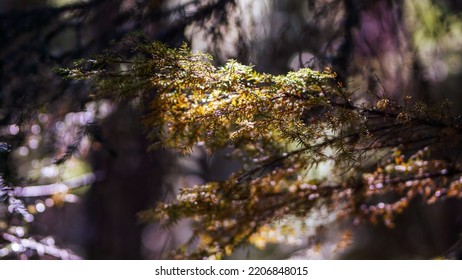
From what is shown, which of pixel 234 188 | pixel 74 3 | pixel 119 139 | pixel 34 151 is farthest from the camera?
pixel 119 139

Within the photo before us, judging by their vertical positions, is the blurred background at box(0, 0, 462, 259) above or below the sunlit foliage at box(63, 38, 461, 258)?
above

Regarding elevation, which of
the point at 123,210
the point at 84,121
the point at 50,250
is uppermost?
the point at 123,210

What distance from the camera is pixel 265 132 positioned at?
4.62 ft

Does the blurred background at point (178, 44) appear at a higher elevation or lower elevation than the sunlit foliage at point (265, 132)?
higher

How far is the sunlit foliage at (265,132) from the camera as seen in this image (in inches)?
52.7

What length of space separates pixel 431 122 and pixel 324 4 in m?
0.67

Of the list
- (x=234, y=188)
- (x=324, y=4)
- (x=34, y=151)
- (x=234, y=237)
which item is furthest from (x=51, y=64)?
(x=324, y=4)

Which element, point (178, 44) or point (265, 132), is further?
point (178, 44)

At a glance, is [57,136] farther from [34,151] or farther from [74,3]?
[74,3]

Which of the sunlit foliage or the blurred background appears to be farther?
the blurred background

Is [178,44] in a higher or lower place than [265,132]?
higher

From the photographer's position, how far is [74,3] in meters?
1.85

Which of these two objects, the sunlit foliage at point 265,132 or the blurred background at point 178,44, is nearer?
the sunlit foliage at point 265,132

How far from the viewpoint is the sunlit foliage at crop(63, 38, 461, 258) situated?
134cm
